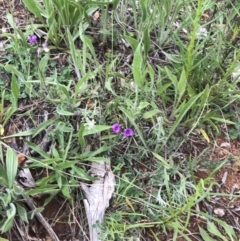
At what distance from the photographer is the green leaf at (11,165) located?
1.71 meters

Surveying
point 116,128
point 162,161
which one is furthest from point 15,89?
point 162,161

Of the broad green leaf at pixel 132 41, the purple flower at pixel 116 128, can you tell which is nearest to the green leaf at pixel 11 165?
the purple flower at pixel 116 128

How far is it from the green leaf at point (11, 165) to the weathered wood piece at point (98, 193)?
0.82ft

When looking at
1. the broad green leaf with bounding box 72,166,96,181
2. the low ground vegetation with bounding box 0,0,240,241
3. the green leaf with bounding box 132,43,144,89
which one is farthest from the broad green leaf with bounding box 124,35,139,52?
the broad green leaf with bounding box 72,166,96,181

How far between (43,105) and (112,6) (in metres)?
0.58

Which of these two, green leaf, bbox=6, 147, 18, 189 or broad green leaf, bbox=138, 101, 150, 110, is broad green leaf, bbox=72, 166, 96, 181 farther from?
broad green leaf, bbox=138, 101, 150, 110

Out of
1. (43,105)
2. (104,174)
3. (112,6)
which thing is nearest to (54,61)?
(43,105)

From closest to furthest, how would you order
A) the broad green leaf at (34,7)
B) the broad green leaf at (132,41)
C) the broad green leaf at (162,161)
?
the broad green leaf at (162,161) → the broad green leaf at (132,41) → the broad green leaf at (34,7)

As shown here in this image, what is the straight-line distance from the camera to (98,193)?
70.4 inches

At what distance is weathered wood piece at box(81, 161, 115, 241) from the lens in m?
1.73

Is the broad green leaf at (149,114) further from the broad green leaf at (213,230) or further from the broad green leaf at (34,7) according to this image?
the broad green leaf at (34,7)

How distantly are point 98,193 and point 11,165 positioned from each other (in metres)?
0.33

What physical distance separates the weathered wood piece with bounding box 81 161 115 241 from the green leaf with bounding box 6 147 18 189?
25 cm

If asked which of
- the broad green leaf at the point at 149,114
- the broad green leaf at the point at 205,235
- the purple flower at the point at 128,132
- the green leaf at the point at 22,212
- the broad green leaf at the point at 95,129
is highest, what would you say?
the broad green leaf at the point at 149,114
